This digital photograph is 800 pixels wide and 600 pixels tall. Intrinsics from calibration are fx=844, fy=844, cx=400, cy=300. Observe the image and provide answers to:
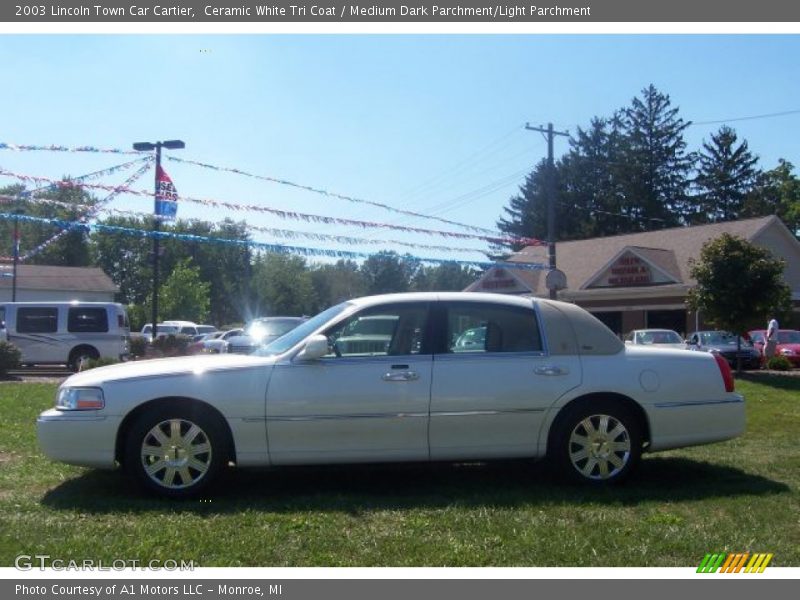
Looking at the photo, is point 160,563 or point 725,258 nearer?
point 160,563

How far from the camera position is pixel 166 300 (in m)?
57.3

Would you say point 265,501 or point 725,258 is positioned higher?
point 725,258

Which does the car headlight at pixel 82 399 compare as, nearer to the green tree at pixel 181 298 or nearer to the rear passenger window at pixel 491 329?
the rear passenger window at pixel 491 329

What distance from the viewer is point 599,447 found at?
645 centimetres

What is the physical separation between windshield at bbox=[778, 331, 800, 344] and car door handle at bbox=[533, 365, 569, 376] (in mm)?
23474

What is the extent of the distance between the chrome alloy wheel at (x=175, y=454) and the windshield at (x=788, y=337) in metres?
25.2

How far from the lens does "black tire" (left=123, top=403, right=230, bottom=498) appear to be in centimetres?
599

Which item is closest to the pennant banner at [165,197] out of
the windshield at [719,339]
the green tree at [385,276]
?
the windshield at [719,339]

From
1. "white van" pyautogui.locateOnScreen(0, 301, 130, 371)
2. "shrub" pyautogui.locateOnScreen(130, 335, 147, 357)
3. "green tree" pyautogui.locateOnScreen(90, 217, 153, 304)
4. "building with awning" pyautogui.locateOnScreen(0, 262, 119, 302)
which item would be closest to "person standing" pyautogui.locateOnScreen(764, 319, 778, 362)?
"shrub" pyautogui.locateOnScreen(130, 335, 147, 357)

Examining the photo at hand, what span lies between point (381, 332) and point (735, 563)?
2.99 m

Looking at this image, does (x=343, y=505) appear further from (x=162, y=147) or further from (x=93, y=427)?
(x=162, y=147)
